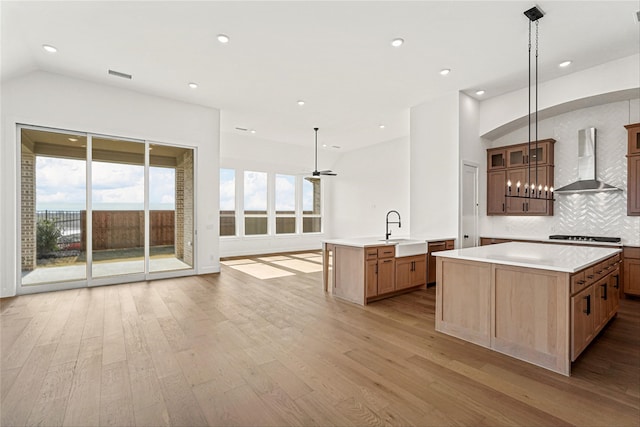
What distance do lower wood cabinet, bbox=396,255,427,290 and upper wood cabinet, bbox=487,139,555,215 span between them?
2.15 metres

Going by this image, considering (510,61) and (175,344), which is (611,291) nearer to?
(510,61)

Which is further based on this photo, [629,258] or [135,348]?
[629,258]

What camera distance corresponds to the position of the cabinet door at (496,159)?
5895 millimetres

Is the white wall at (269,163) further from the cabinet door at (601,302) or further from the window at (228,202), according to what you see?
the cabinet door at (601,302)

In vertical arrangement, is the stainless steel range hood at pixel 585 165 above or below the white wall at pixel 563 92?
below

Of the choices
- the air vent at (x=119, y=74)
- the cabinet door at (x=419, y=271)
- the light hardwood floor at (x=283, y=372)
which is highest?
the air vent at (x=119, y=74)

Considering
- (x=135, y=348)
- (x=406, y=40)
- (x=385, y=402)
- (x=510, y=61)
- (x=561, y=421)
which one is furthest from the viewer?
(x=510, y=61)

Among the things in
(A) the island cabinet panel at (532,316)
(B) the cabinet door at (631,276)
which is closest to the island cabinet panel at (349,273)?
(A) the island cabinet panel at (532,316)

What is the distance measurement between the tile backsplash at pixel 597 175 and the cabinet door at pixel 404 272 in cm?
264

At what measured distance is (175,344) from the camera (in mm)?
2924

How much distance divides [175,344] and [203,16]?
3508 mm

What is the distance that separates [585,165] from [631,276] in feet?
6.17

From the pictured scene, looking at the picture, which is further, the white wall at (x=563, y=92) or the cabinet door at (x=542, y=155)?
the cabinet door at (x=542, y=155)

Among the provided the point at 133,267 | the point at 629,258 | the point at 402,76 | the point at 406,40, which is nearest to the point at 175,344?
the point at 133,267
